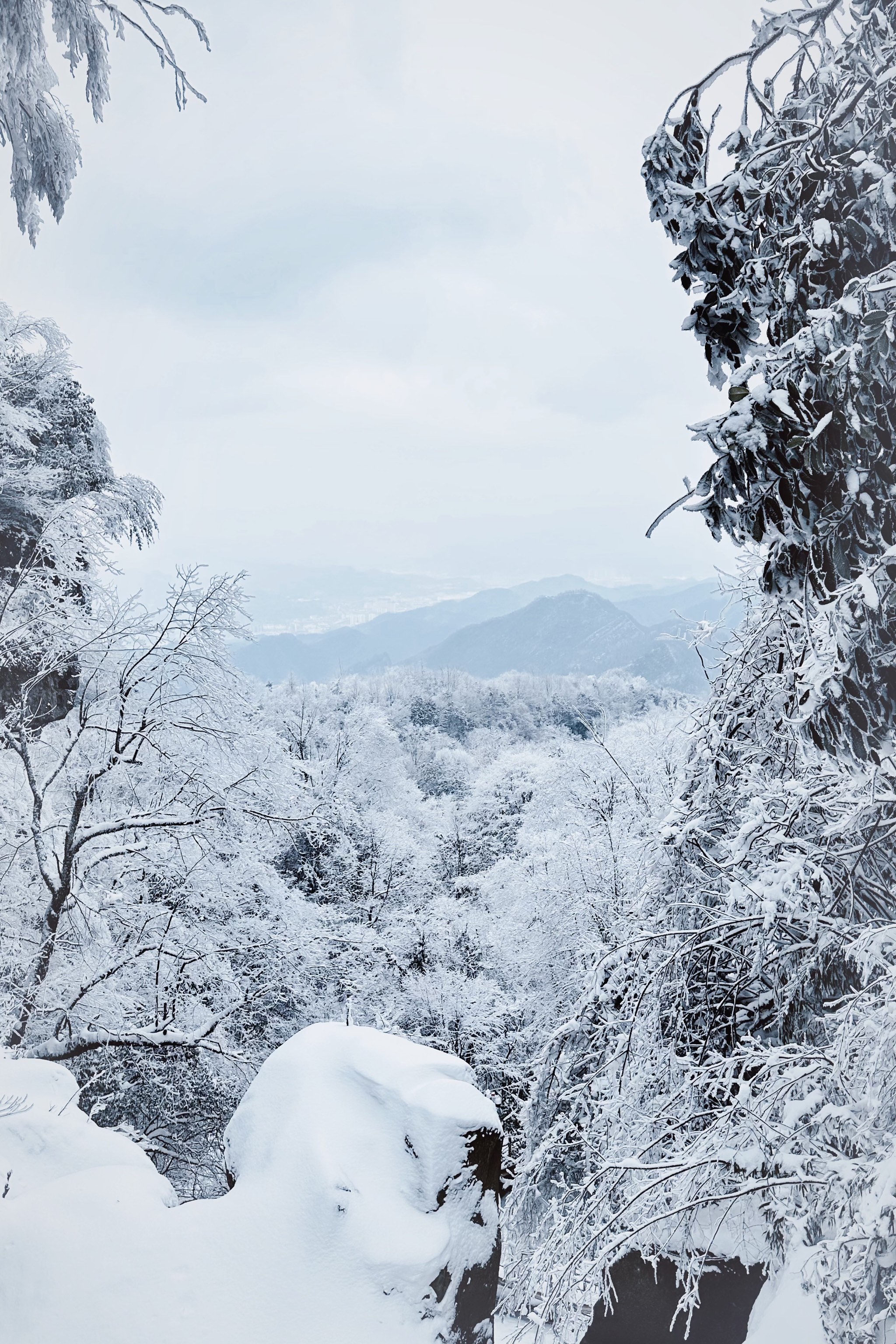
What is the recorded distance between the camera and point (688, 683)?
Result: 219ft

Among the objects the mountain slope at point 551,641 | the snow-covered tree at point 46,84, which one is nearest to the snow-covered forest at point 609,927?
the snow-covered tree at point 46,84

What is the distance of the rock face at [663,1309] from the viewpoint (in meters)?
5.61

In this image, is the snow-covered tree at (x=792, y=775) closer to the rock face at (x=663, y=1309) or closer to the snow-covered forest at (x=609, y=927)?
the snow-covered forest at (x=609, y=927)

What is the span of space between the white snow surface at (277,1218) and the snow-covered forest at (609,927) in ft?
0.06

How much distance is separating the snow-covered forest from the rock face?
6.3 inches

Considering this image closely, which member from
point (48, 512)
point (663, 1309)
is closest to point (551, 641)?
point (48, 512)

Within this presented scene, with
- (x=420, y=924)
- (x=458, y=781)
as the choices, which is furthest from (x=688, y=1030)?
(x=458, y=781)

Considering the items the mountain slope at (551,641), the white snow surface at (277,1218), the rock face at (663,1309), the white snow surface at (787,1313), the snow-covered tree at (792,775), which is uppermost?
the mountain slope at (551,641)

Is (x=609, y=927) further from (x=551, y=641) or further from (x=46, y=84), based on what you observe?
(x=551, y=641)

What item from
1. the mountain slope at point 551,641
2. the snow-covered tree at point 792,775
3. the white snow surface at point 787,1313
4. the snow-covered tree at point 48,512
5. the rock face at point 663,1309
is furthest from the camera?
the mountain slope at point 551,641

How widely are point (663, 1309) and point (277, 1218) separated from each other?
12.6 ft

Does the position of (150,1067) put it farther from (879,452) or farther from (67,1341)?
(879,452)

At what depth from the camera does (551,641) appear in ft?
513

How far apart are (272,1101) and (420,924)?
16.7 metres
